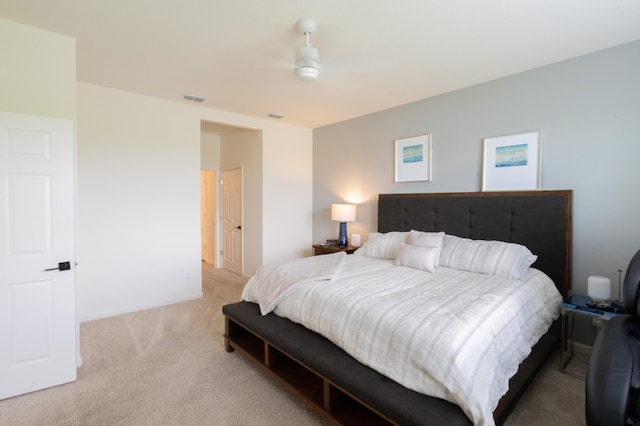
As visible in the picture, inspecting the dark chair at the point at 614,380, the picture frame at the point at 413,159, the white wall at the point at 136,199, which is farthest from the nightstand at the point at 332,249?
the dark chair at the point at 614,380

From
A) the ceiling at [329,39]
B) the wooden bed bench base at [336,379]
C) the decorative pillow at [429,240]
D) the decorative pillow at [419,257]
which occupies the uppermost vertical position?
the ceiling at [329,39]

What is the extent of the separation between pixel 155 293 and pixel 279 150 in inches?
111

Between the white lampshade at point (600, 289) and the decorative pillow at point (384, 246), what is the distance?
1664mm

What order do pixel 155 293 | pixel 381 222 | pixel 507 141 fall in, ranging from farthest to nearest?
pixel 381 222
pixel 155 293
pixel 507 141

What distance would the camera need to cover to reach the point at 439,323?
5.56ft

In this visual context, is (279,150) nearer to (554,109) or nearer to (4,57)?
(4,57)

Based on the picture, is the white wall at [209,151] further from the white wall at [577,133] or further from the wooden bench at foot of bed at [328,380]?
the wooden bench at foot of bed at [328,380]

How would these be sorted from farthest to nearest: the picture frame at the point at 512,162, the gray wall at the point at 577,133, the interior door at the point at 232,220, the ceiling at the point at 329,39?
1. the interior door at the point at 232,220
2. the picture frame at the point at 512,162
3. the gray wall at the point at 577,133
4. the ceiling at the point at 329,39

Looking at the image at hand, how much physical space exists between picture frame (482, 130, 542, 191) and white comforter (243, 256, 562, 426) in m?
0.94

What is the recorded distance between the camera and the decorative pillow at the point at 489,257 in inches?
106

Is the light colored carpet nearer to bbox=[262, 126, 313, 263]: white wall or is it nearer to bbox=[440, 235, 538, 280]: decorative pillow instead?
bbox=[440, 235, 538, 280]: decorative pillow

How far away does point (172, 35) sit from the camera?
2475mm

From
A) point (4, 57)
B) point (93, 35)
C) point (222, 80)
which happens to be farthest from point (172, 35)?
point (4, 57)

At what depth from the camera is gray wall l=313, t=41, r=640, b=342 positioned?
103 inches
